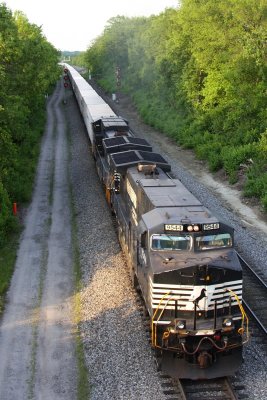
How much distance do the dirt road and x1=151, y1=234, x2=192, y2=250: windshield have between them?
4.35 meters

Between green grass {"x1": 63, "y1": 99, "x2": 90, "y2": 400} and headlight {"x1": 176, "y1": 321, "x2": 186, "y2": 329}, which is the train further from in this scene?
green grass {"x1": 63, "y1": 99, "x2": 90, "y2": 400}

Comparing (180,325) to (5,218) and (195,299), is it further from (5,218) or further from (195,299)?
(5,218)

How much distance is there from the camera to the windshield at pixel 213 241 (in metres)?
12.2

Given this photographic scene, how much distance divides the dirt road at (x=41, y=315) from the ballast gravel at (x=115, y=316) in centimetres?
64

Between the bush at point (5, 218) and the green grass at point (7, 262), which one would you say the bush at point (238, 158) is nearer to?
the bush at point (5, 218)

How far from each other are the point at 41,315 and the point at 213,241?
7177 mm

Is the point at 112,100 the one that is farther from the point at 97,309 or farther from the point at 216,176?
the point at 97,309

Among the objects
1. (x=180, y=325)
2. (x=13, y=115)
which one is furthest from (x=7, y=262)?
(x=180, y=325)

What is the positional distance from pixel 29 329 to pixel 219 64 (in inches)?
1312

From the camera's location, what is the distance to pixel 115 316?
15.7 m

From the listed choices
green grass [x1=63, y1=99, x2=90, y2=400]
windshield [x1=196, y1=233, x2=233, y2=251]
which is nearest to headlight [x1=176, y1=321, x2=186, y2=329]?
windshield [x1=196, y1=233, x2=233, y2=251]

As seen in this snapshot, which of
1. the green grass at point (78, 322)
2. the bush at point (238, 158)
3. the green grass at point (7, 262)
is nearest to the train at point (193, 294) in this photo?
the green grass at point (78, 322)

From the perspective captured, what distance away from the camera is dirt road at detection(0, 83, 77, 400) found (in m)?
12.7

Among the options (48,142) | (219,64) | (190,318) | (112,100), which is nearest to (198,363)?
(190,318)
